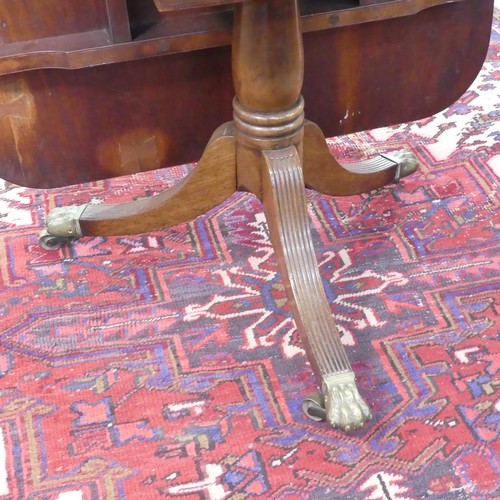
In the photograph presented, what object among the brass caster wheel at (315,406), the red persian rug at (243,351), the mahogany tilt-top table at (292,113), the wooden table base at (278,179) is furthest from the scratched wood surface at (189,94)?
the brass caster wheel at (315,406)

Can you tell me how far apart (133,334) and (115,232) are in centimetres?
27

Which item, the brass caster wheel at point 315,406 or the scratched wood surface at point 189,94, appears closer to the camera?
the brass caster wheel at point 315,406

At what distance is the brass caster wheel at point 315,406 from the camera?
1471mm

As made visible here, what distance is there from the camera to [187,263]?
188cm

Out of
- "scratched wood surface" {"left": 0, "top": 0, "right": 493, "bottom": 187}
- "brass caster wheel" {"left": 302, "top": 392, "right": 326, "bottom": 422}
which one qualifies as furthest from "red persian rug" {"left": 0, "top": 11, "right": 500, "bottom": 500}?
"scratched wood surface" {"left": 0, "top": 0, "right": 493, "bottom": 187}

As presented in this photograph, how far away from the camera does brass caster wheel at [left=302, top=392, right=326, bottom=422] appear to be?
1471mm

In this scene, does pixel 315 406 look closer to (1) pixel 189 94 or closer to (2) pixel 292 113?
(2) pixel 292 113

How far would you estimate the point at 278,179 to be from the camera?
1.57 metres

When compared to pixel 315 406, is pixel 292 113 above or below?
above

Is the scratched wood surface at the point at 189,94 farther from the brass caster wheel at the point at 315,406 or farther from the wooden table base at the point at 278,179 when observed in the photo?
the brass caster wheel at the point at 315,406

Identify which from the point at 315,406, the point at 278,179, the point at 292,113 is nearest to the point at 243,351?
the point at 315,406

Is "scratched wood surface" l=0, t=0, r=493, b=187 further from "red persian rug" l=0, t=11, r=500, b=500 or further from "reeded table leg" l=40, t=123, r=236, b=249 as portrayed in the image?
"red persian rug" l=0, t=11, r=500, b=500

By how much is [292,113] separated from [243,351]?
1.51ft

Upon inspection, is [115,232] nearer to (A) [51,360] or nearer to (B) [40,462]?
(A) [51,360]
